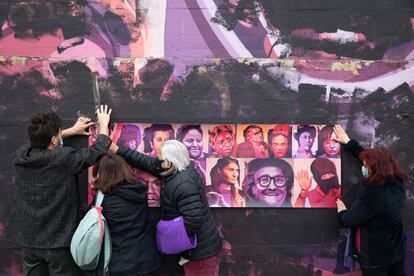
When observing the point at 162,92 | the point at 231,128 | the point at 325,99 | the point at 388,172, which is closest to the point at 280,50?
the point at 325,99

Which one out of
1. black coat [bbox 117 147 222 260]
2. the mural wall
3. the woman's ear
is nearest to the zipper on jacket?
the mural wall

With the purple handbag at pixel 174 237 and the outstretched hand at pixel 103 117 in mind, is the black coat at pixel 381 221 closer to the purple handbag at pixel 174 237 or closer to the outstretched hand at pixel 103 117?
the purple handbag at pixel 174 237

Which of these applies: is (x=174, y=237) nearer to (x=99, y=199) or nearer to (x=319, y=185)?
(x=99, y=199)

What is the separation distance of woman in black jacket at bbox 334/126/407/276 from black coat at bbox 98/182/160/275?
5.65ft

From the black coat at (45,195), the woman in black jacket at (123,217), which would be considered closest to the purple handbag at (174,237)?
the woman in black jacket at (123,217)

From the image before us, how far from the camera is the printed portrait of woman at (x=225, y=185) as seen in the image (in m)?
3.92

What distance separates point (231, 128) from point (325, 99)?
92 centimetres

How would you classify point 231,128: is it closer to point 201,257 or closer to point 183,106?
point 183,106

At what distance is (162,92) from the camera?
12.9 feet

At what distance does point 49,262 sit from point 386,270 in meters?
2.69

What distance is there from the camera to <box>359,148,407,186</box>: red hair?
133 inches

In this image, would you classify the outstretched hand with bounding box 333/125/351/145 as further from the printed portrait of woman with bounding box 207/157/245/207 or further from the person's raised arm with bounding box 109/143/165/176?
the person's raised arm with bounding box 109/143/165/176

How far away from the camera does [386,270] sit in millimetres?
3498

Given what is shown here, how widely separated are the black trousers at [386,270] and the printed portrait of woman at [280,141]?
3.83ft
